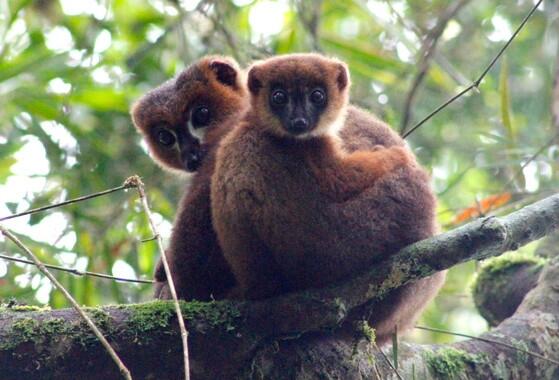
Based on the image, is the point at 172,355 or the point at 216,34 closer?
the point at 172,355

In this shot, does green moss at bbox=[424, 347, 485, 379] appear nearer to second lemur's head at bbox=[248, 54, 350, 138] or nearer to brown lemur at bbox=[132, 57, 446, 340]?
brown lemur at bbox=[132, 57, 446, 340]

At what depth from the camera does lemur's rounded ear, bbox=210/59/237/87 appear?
6.43 metres

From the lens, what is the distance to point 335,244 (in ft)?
14.8

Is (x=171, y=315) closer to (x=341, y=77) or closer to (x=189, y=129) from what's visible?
(x=189, y=129)

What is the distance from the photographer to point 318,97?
5410 mm

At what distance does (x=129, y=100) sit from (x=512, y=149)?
3.80m

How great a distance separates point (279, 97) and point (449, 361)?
6.83 ft

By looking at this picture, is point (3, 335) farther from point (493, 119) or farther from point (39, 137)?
point (493, 119)

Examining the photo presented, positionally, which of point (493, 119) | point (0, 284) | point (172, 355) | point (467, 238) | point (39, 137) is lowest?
point (172, 355)

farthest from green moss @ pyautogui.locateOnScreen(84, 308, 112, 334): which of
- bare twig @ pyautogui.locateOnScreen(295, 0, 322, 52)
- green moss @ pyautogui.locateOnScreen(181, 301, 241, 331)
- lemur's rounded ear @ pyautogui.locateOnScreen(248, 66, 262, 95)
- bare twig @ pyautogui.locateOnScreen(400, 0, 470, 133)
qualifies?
bare twig @ pyautogui.locateOnScreen(295, 0, 322, 52)

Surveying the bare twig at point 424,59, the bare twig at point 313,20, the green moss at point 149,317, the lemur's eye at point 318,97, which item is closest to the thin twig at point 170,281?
the green moss at point 149,317

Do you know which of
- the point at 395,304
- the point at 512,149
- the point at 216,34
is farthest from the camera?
the point at 216,34

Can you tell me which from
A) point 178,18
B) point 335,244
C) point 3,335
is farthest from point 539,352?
point 178,18

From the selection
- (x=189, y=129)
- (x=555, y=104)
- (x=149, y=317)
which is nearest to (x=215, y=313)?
(x=149, y=317)
